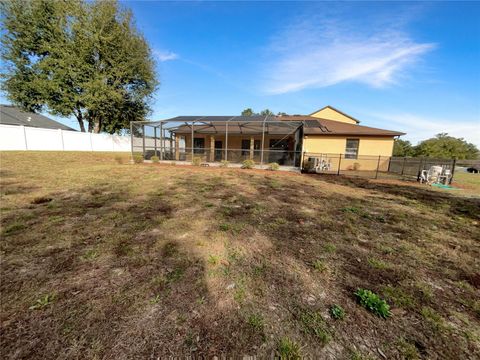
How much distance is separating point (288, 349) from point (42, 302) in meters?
2.20

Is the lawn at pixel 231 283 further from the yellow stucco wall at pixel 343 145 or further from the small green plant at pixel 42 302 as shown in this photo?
the yellow stucco wall at pixel 343 145

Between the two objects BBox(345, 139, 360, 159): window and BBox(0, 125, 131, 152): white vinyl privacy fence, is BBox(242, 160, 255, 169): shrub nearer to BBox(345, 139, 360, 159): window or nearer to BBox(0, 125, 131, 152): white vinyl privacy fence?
BBox(345, 139, 360, 159): window

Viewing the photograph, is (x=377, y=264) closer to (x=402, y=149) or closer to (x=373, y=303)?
(x=373, y=303)

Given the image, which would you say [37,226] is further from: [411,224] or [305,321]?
[411,224]

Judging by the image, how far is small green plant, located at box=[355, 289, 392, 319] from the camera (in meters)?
1.88

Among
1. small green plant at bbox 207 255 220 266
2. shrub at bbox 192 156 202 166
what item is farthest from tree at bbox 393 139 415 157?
small green plant at bbox 207 255 220 266

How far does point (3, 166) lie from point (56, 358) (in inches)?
447

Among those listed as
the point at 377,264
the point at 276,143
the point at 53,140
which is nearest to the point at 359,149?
the point at 276,143

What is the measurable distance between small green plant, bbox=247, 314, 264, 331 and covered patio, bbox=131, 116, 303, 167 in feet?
37.0

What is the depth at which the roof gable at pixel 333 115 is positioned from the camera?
22016 mm

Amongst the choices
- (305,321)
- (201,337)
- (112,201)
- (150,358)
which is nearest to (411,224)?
(305,321)

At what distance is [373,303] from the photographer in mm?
1957

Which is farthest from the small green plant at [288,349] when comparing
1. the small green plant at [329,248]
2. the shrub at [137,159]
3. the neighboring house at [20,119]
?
the neighboring house at [20,119]

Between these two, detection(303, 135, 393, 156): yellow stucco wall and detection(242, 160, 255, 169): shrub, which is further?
detection(303, 135, 393, 156): yellow stucco wall
